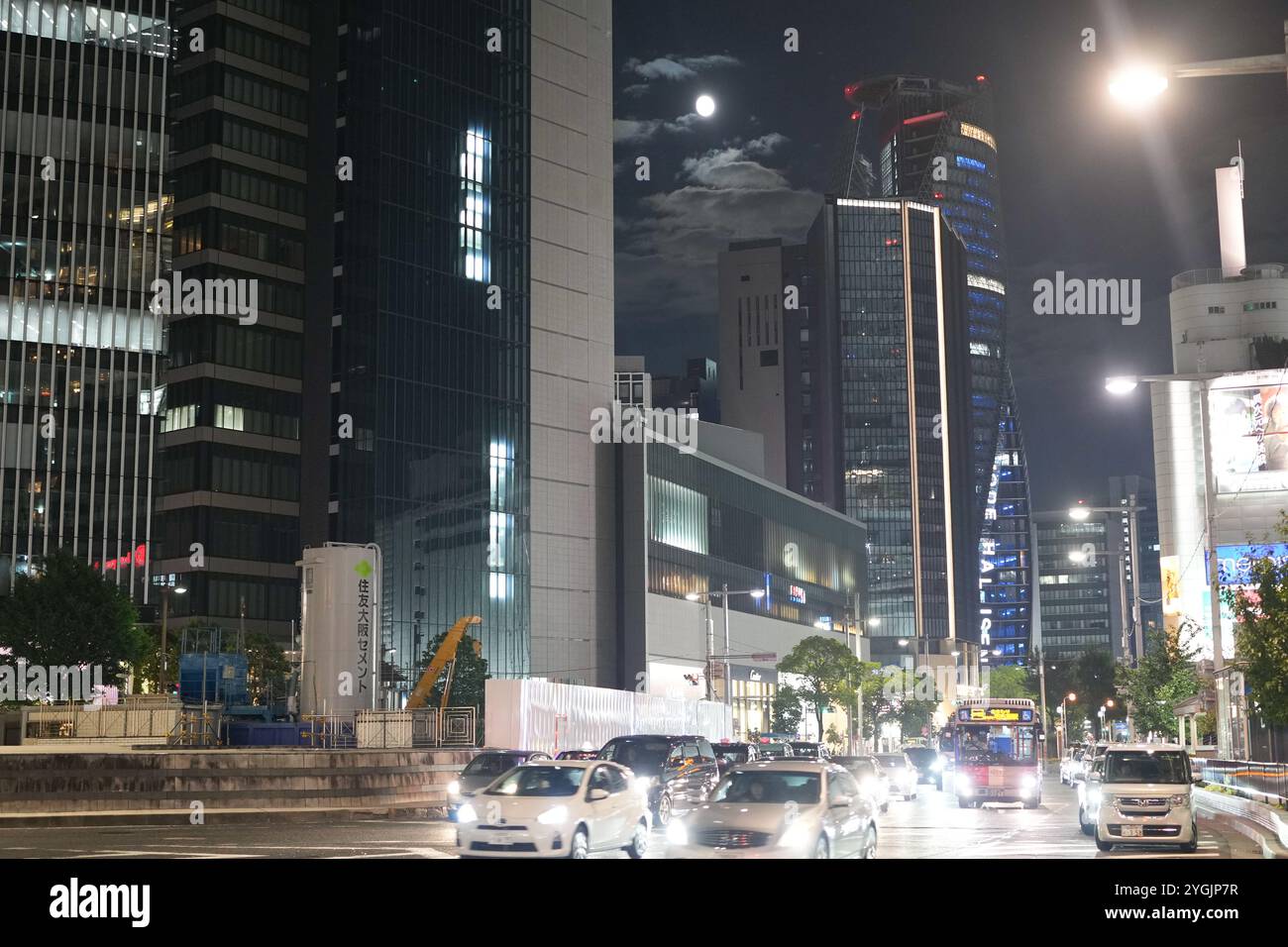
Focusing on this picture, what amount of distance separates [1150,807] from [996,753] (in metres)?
21.3

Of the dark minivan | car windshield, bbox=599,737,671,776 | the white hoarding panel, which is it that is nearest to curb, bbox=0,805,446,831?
car windshield, bbox=599,737,671,776

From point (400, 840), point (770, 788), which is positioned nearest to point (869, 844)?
point (770, 788)

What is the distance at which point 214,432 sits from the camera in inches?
4040

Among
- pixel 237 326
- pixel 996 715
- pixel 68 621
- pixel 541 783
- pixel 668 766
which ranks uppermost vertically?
pixel 237 326

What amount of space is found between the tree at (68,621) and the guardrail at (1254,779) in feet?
181

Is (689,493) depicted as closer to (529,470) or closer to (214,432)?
(529,470)

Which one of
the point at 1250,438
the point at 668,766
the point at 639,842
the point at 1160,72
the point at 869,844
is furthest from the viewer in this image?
the point at 1250,438

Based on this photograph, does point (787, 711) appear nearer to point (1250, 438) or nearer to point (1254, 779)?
point (1250, 438)

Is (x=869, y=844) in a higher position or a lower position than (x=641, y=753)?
lower

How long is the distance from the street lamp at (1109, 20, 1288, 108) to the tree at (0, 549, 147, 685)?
7171 centimetres

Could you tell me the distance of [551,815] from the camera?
72.6 feet

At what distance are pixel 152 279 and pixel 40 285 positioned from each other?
7.56 metres

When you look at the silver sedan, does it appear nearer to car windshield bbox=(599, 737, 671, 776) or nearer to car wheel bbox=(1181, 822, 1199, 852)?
car wheel bbox=(1181, 822, 1199, 852)
